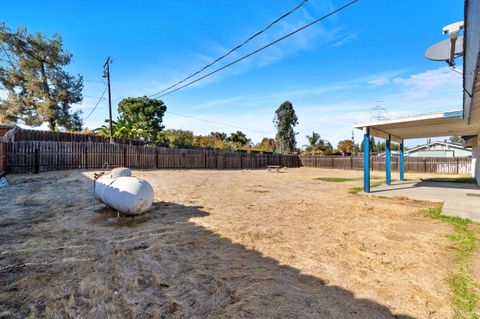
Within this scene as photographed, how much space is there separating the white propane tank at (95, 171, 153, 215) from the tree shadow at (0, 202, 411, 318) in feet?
4.45

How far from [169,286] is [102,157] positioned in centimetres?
1438

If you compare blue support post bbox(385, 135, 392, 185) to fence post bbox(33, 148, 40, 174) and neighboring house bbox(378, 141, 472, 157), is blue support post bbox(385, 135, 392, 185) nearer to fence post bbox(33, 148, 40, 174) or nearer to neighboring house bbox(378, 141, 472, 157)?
fence post bbox(33, 148, 40, 174)

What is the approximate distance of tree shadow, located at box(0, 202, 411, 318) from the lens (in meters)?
2.57

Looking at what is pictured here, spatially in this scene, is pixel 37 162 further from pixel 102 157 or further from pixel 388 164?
pixel 388 164

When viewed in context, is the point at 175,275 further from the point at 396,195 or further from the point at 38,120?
the point at 38,120

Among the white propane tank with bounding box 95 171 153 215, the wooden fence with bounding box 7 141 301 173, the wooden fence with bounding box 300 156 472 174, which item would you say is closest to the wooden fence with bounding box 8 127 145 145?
the wooden fence with bounding box 7 141 301 173

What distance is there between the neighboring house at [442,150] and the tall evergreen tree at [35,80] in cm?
4053

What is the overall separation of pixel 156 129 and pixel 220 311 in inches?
1532

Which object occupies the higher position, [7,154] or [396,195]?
[7,154]

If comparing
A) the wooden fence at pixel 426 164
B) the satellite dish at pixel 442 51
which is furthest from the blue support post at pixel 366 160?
the wooden fence at pixel 426 164

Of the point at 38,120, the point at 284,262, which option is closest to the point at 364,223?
the point at 284,262

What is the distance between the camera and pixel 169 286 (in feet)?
10.1

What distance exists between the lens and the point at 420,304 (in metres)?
2.74

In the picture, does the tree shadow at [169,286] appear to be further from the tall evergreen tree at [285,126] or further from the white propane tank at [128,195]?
the tall evergreen tree at [285,126]
